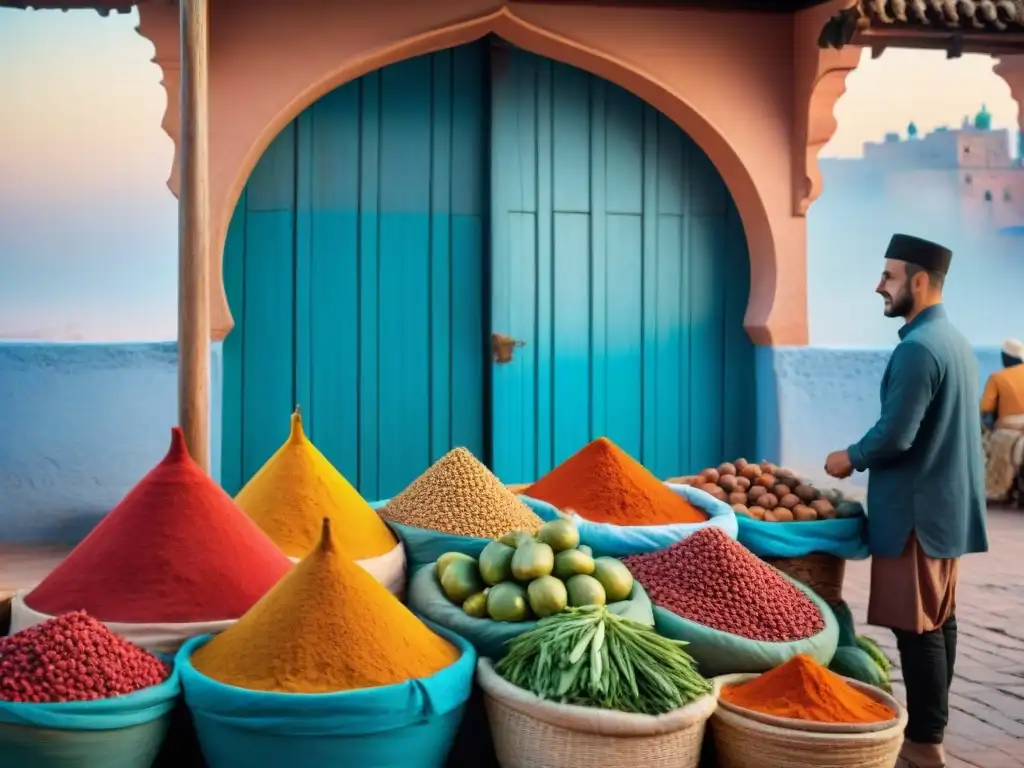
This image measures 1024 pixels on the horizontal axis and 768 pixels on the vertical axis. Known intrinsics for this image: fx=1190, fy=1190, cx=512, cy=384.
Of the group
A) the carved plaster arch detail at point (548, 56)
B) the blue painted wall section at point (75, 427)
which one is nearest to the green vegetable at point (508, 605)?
the carved plaster arch detail at point (548, 56)

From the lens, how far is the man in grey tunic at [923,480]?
335cm

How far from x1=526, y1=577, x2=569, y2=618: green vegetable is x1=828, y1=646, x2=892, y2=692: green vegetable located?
1133 mm

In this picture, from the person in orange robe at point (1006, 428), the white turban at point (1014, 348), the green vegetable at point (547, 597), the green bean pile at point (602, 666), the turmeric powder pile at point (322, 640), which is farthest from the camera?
the white turban at point (1014, 348)

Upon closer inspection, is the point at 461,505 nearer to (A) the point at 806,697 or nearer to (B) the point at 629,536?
(B) the point at 629,536

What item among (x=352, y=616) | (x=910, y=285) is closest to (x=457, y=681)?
(x=352, y=616)

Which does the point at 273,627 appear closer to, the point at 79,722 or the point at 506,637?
the point at 79,722

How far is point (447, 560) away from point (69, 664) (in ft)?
3.23

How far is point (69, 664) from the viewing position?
215 cm

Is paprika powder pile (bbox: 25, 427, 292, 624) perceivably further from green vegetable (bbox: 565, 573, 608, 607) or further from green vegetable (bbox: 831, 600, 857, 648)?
green vegetable (bbox: 831, 600, 857, 648)

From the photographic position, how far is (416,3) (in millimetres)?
5602

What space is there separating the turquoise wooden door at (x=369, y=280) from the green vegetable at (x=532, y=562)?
3251 millimetres

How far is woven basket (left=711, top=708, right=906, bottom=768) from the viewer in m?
2.39

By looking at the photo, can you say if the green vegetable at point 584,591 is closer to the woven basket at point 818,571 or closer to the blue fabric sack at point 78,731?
the blue fabric sack at point 78,731

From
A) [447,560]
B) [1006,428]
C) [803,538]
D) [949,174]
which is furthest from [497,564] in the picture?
[949,174]
